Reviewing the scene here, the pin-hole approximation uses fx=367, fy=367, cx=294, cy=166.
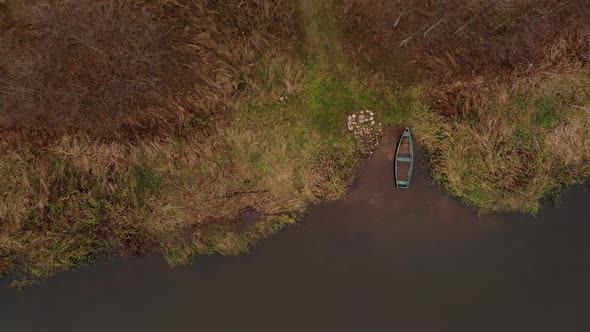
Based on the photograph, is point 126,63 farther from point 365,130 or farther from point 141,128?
point 365,130

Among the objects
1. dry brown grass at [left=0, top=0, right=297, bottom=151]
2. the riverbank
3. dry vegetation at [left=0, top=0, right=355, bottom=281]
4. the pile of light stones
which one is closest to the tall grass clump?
the pile of light stones

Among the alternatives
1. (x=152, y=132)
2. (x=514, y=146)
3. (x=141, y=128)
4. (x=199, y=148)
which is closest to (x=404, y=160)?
(x=514, y=146)

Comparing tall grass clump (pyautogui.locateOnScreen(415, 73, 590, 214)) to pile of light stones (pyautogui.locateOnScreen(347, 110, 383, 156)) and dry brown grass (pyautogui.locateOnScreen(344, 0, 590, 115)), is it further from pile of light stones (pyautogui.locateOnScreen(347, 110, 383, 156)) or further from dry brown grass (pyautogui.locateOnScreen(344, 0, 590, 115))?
pile of light stones (pyautogui.locateOnScreen(347, 110, 383, 156))

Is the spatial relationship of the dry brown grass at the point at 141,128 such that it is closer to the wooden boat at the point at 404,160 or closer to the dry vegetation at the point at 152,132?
the dry vegetation at the point at 152,132

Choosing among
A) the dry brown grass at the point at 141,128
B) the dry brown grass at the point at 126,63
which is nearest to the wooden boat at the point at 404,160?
the dry brown grass at the point at 141,128

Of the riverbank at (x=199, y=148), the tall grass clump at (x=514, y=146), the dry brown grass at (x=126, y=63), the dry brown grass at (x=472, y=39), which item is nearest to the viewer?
the dry brown grass at (x=126, y=63)

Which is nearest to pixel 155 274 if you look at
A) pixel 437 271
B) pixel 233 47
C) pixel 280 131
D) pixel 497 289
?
pixel 280 131
